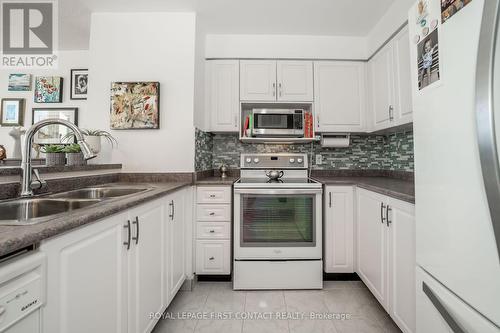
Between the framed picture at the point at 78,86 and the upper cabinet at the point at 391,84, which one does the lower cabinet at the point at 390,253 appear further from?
the framed picture at the point at 78,86

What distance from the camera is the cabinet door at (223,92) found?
8.29 ft

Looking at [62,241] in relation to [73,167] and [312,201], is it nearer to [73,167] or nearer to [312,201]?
[73,167]

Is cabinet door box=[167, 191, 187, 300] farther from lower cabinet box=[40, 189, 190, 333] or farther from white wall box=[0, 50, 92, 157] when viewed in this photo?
white wall box=[0, 50, 92, 157]

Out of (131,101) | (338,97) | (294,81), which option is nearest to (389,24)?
(338,97)

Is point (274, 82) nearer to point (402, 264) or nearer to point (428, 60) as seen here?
point (428, 60)

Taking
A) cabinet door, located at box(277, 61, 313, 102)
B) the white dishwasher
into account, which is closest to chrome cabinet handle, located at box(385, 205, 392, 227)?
cabinet door, located at box(277, 61, 313, 102)

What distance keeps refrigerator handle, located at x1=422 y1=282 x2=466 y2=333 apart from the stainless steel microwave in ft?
5.62

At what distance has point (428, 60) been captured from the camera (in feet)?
3.10

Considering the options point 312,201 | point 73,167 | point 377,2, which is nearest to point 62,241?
point 73,167

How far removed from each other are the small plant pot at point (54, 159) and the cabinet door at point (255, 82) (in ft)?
5.44

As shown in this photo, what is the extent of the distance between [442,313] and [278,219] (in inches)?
51.1

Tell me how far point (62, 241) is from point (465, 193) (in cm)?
128

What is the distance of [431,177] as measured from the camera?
3.07ft

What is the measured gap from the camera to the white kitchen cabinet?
64.8 inches
